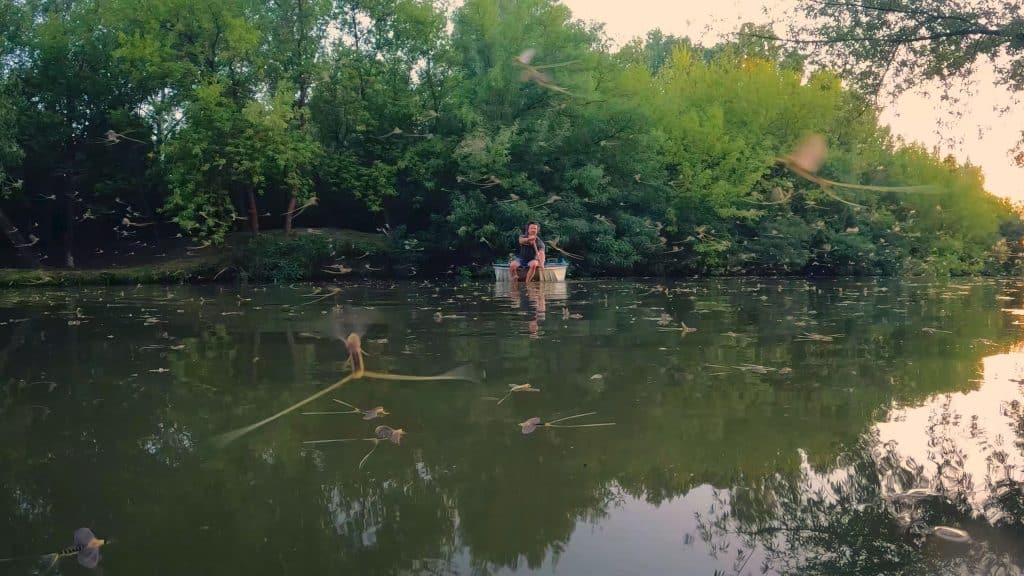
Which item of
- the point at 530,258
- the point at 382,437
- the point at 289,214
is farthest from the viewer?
the point at 289,214

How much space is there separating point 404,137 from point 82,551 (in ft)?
95.0

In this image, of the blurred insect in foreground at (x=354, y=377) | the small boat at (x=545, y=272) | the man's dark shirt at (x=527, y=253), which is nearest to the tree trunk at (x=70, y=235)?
the small boat at (x=545, y=272)

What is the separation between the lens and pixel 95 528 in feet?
9.99

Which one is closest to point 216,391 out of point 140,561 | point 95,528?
point 95,528

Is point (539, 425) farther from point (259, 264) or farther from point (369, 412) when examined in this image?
point (259, 264)

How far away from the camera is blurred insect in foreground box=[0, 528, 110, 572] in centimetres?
271

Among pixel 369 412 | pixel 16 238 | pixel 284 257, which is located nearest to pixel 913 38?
pixel 369 412

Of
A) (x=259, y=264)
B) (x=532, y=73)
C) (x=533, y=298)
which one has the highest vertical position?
(x=532, y=73)

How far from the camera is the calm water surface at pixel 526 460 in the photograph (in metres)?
2.85

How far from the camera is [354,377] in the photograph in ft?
20.7

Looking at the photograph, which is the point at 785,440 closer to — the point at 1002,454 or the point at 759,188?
the point at 1002,454

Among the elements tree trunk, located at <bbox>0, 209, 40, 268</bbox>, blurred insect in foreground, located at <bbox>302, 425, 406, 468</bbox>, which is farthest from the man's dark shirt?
blurred insect in foreground, located at <bbox>302, 425, 406, 468</bbox>

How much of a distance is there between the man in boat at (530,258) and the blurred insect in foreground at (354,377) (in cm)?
1367

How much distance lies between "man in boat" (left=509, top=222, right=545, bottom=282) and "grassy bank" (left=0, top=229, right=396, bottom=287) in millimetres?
7502
